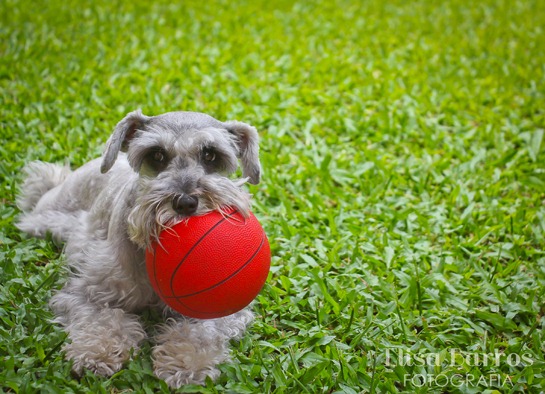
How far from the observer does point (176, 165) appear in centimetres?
339

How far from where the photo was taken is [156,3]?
963 centimetres

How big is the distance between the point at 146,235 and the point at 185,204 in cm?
29

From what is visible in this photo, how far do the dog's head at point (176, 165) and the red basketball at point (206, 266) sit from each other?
83 mm

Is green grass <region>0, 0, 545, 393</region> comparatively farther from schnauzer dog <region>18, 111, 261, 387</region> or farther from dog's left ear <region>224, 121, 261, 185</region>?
dog's left ear <region>224, 121, 261, 185</region>

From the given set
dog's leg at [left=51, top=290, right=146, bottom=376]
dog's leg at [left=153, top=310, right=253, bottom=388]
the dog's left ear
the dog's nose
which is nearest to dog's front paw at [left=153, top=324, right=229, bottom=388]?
dog's leg at [left=153, top=310, right=253, bottom=388]

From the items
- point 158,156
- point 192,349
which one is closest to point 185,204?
point 158,156

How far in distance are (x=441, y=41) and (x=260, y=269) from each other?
7227 millimetres

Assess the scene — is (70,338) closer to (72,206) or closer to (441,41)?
(72,206)

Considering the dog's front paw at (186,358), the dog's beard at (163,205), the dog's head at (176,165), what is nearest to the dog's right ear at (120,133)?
the dog's head at (176,165)

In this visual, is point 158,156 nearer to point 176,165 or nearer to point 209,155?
point 176,165

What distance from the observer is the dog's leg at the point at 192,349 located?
3305 millimetres

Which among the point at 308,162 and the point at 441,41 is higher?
the point at 441,41

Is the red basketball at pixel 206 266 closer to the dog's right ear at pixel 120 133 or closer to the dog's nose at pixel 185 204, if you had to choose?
the dog's nose at pixel 185 204

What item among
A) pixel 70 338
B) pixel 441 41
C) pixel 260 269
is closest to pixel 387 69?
pixel 441 41
